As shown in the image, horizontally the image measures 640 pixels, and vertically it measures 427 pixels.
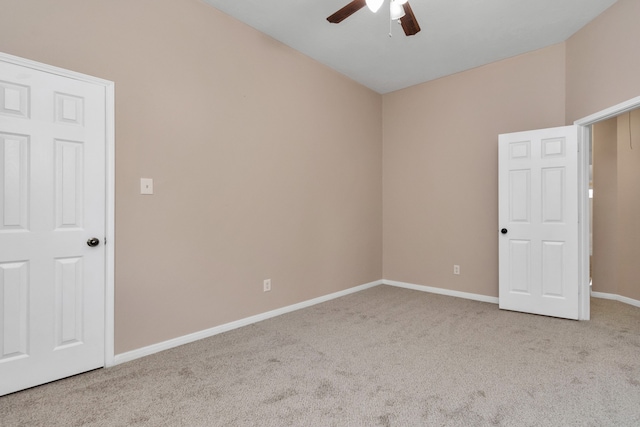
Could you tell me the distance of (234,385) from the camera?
210 cm

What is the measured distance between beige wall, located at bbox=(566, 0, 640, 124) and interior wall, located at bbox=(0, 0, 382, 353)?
100 inches

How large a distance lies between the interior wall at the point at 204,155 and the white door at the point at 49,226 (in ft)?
0.48

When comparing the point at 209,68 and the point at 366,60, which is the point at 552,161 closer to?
the point at 366,60

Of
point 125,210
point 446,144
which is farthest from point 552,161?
point 125,210

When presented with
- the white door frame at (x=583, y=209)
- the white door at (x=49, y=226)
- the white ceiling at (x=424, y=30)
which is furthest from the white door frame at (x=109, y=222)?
the white door frame at (x=583, y=209)

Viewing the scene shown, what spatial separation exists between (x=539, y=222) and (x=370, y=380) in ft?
8.60

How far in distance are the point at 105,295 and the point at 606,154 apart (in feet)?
18.3

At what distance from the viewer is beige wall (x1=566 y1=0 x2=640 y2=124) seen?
274 cm

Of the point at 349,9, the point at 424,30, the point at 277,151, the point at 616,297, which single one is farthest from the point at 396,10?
the point at 616,297

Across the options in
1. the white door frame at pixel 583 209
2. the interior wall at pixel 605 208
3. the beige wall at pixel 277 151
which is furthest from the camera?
the interior wall at pixel 605 208

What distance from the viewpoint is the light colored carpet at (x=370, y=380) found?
1779 millimetres

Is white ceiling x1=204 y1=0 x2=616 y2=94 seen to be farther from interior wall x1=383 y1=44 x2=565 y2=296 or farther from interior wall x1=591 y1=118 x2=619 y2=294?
interior wall x1=591 y1=118 x2=619 y2=294

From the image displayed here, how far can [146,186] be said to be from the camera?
2.56 meters

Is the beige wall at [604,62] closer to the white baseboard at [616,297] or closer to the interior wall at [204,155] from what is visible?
the white baseboard at [616,297]
